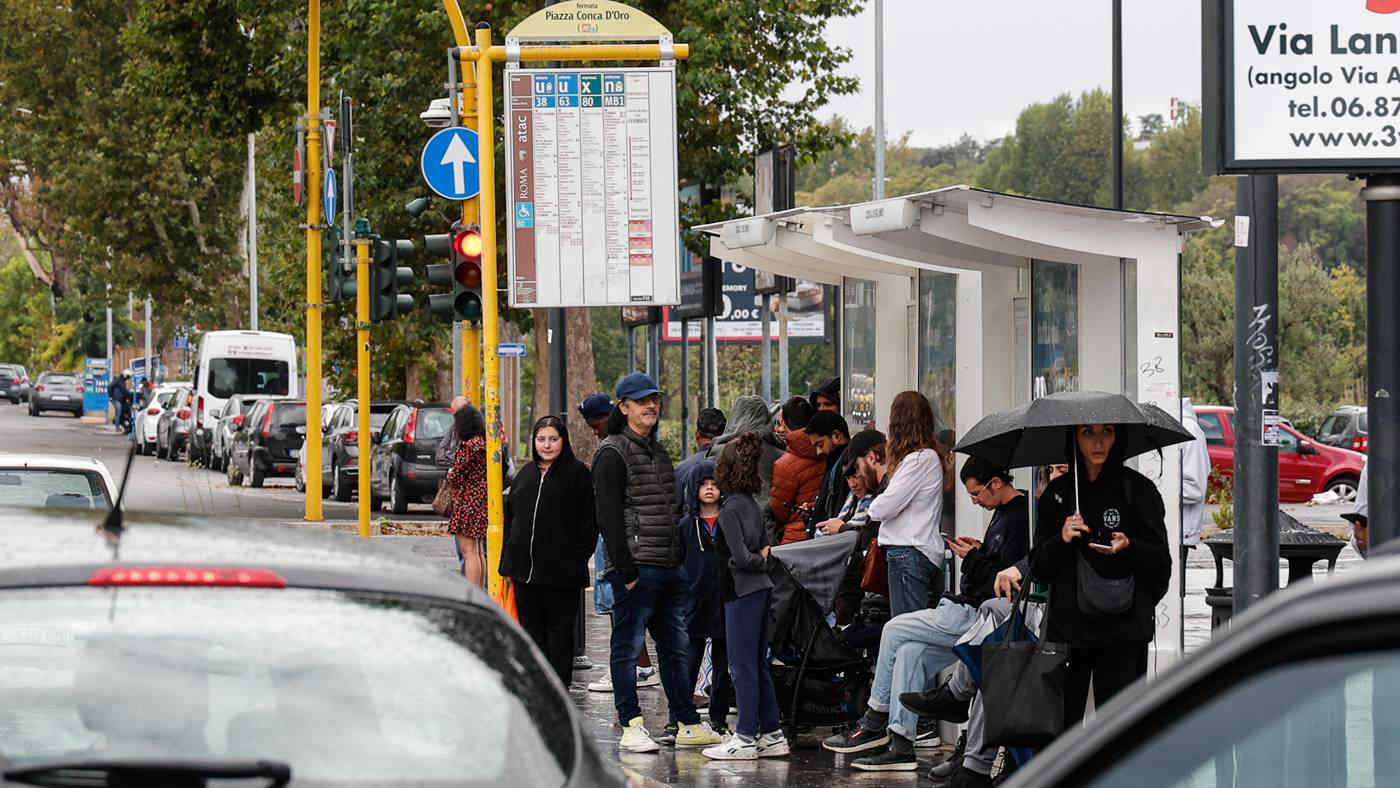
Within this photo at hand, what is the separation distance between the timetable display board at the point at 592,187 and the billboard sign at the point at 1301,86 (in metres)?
4.64

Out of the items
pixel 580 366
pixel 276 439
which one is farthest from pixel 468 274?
pixel 276 439

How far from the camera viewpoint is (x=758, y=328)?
57.8m

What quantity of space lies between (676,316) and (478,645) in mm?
19760

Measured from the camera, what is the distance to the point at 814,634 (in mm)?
10641

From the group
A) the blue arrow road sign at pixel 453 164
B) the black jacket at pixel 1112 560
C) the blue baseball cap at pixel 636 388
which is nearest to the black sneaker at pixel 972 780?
the black jacket at pixel 1112 560

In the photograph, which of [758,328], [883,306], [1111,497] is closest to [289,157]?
[758,328]

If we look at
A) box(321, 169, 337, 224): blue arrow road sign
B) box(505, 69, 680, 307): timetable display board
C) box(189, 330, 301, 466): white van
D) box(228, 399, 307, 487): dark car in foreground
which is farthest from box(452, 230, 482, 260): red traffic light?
box(189, 330, 301, 466): white van

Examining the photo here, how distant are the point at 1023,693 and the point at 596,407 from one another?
441 centimetres

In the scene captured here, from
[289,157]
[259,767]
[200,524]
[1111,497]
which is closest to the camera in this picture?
[259,767]

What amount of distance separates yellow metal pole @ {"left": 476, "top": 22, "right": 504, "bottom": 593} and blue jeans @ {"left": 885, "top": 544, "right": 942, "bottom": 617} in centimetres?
292

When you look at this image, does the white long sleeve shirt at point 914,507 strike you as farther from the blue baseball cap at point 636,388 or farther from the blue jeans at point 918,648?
the blue baseball cap at point 636,388

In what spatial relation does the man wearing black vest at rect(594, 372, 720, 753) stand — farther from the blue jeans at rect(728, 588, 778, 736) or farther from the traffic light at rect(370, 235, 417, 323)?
the traffic light at rect(370, 235, 417, 323)

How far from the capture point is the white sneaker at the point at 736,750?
1030cm

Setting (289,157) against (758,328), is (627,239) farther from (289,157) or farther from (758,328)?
(758,328)
